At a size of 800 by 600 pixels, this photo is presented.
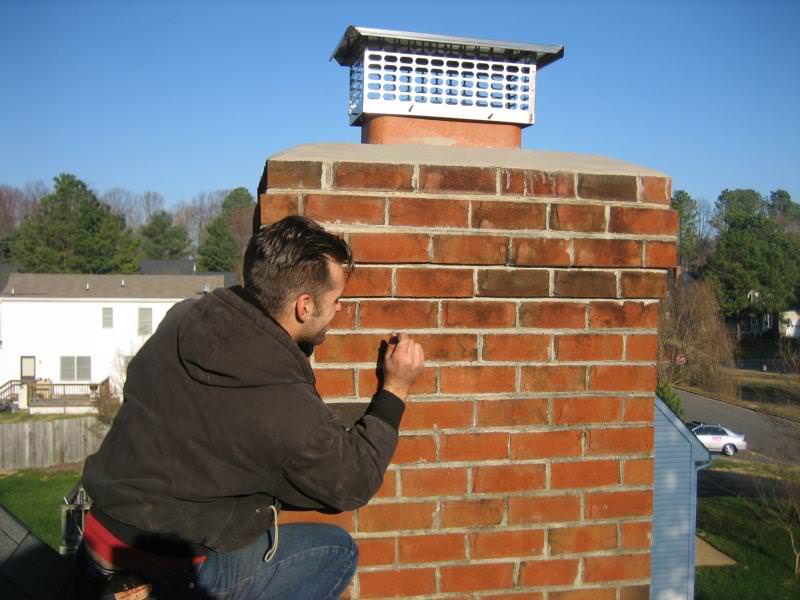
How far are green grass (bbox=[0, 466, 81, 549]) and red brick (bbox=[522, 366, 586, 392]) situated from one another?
2078cm

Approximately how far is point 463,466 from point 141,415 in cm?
98

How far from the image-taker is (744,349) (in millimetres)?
47688

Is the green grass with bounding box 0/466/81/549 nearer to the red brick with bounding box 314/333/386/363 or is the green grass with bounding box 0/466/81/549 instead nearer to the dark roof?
the dark roof

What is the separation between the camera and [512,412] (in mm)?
2369

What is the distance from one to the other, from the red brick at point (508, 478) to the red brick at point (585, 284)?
558mm

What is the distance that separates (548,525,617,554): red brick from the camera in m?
2.40

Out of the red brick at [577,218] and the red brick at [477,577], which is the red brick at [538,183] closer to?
the red brick at [577,218]

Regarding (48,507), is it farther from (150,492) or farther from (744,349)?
(744,349)

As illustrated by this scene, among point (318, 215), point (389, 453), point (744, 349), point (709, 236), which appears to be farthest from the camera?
point (709, 236)

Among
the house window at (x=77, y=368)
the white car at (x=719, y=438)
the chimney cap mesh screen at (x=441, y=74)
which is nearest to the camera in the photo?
the chimney cap mesh screen at (x=441, y=74)

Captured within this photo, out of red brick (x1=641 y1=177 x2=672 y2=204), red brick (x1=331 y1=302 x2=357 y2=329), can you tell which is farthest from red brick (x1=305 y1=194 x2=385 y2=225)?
red brick (x1=641 y1=177 x2=672 y2=204)

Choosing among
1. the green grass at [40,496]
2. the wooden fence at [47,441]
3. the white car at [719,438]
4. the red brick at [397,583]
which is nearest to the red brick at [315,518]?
the red brick at [397,583]

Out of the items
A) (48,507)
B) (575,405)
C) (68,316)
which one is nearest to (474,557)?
(575,405)

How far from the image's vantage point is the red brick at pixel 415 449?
2.28 metres
